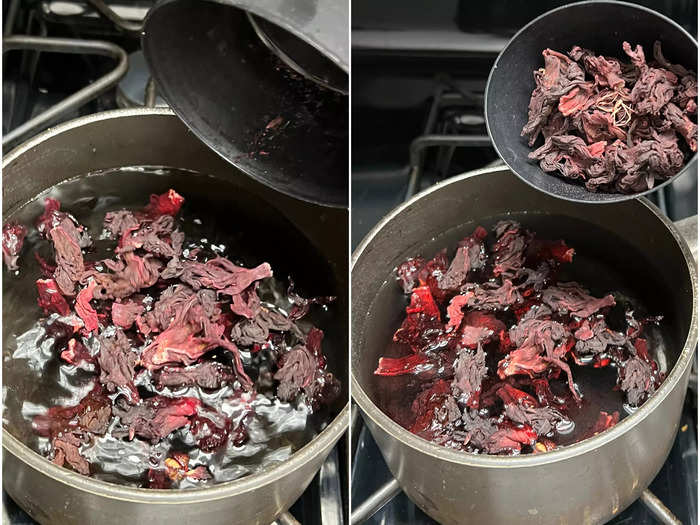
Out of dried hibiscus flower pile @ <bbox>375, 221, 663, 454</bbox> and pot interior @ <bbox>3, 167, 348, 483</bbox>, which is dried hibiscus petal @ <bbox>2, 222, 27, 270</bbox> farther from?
dried hibiscus flower pile @ <bbox>375, 221, 663, 454</bbox>

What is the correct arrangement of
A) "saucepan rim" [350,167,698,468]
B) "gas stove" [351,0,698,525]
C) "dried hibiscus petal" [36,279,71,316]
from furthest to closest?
"gas stove" [351,0,698,525]
"dried hibiscus petal" [36,279,71,316]
"saucepan rim" [350,167,698,468]

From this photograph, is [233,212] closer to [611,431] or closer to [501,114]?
[501,114]

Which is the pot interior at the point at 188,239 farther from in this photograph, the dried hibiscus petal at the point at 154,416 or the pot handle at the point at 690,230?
the pot handle at the point at 690,230

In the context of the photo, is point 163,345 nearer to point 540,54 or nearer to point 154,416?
point 154,416

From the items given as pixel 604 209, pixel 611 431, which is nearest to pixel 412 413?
pixel 611 431

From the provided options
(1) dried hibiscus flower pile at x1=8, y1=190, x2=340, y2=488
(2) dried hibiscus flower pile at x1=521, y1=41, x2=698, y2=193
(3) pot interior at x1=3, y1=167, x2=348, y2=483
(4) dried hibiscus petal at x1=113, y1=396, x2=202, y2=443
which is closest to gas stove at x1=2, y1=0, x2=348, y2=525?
(3) pot interior at x1=3, y1=167, x2=348, y2=483

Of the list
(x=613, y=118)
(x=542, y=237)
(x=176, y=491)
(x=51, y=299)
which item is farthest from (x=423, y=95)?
(x=176, y=491)
